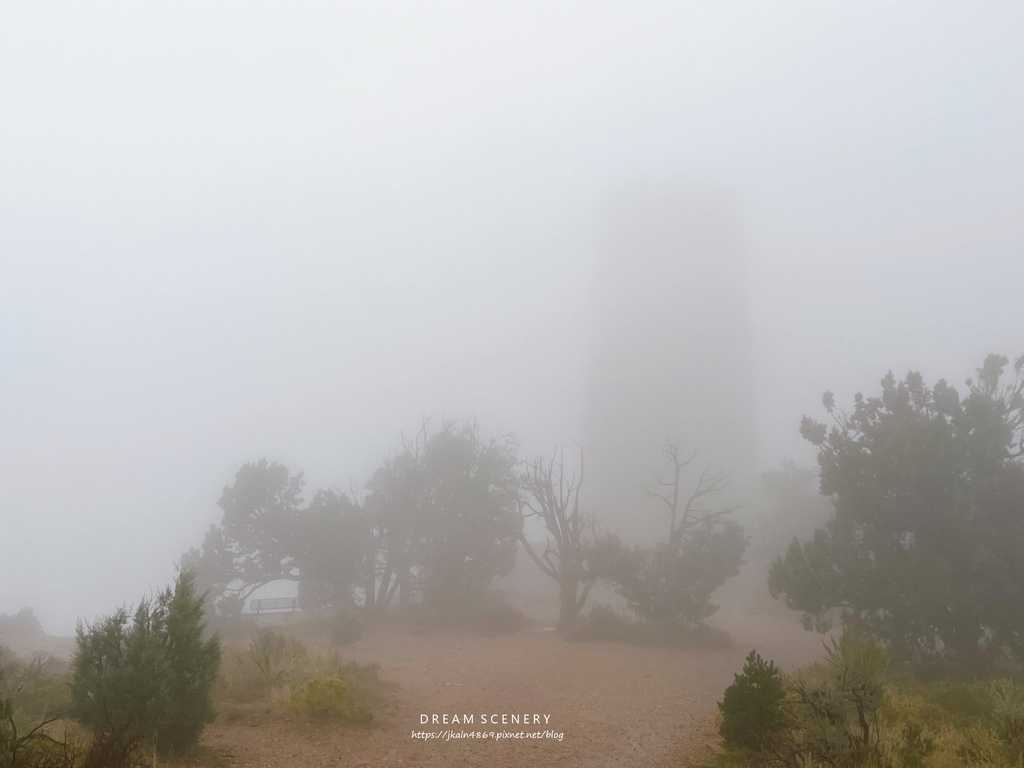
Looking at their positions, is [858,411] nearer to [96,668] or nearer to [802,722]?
[802,722]

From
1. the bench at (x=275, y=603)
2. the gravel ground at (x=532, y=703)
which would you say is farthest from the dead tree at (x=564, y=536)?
the bench at (x=275, y=603)

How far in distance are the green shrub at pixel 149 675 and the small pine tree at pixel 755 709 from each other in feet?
28.4

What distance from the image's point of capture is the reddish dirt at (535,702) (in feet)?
35.2

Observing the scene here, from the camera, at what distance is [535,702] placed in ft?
52.5

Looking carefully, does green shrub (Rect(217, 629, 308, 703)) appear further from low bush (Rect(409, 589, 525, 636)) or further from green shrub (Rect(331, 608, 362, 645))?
low bush (Rect(409, 589, 525, 636))

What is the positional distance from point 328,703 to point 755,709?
8066 millimetres

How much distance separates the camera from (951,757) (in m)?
8.98

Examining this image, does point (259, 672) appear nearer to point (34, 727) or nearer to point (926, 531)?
point (34, 727)

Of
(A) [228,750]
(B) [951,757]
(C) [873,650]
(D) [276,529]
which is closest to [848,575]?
(C) [873,650]

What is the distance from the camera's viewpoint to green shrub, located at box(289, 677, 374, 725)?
11930mm

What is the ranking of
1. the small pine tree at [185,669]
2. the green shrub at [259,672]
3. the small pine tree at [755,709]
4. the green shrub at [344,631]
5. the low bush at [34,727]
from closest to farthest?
the low bush at [34,727]
the small pine tree at [185,669]
the small pine tree at [755,709]
the green shrub at [259,672]
the green shrub at [344,631]

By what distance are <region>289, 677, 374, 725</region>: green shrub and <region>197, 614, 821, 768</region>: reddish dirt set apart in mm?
396

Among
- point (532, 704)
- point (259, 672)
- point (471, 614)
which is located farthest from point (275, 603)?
point (532, 704)

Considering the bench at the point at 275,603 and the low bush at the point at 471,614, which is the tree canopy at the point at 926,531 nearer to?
the low bush at the point at 471,614
